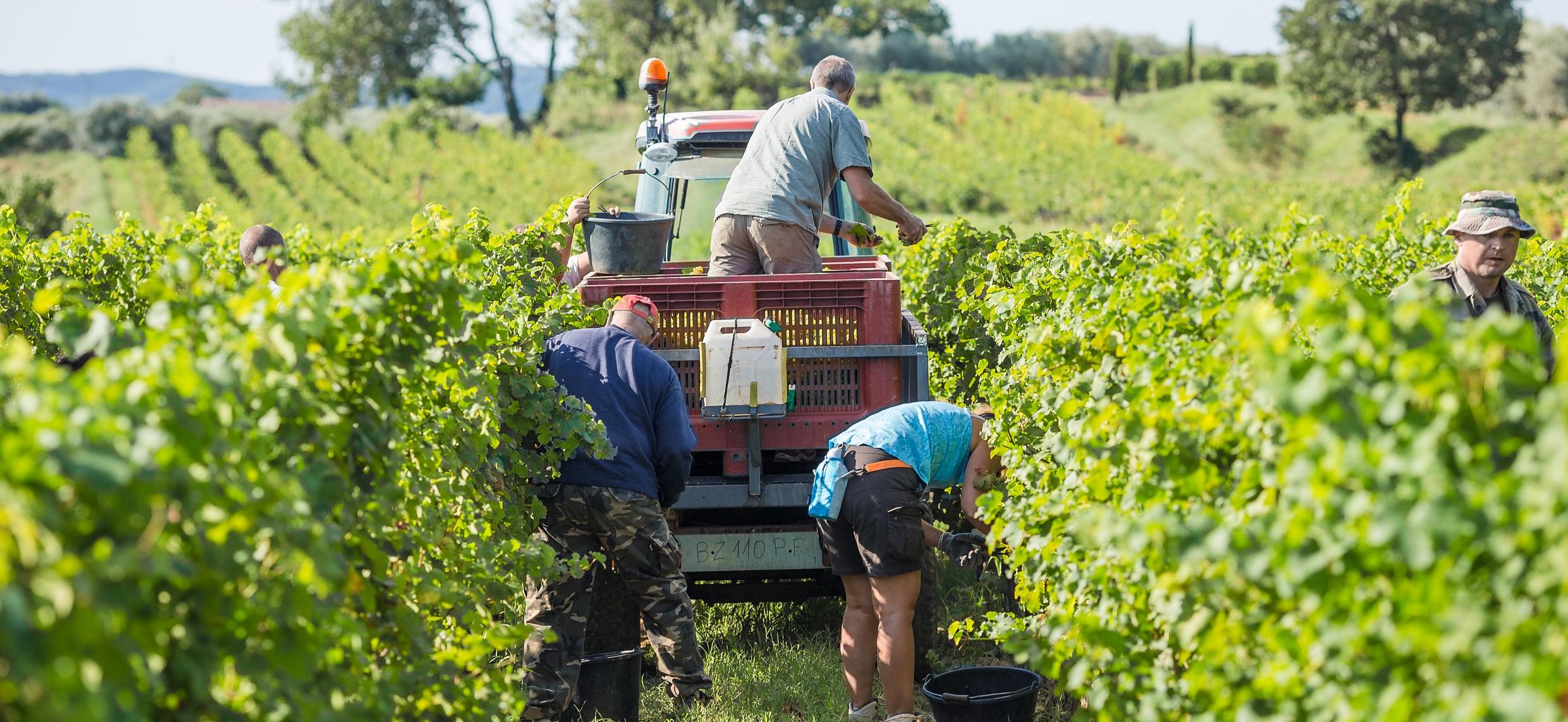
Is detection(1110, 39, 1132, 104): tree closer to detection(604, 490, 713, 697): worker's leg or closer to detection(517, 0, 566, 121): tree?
detection(517, 0, 566, 121): tree

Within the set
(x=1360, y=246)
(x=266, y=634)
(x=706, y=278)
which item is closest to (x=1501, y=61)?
(x=1360, y=246)

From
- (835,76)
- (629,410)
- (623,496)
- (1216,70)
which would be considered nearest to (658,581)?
(623,496)

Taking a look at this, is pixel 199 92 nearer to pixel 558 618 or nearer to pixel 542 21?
pixel 542 21

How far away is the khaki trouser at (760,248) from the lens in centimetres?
630

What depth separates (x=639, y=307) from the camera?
17.6ft

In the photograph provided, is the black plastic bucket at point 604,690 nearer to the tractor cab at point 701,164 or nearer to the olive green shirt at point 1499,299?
the tractor cab at point 701,164

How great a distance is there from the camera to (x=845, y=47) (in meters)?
62.7

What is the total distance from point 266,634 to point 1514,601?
2.02 m

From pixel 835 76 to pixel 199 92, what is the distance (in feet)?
278

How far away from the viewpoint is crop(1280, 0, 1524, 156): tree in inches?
1913

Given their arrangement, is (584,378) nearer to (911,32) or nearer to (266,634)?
(266,634)

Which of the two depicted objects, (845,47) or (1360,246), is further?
(845,47)

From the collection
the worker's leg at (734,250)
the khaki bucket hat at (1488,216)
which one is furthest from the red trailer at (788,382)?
the khaki bucket hat at (1488,216)

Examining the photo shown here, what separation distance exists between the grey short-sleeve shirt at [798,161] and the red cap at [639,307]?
1.04m
